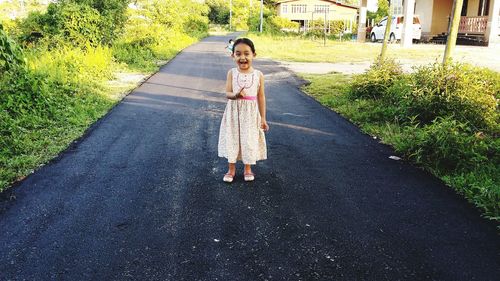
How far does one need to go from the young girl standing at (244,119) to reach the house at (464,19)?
19184mm

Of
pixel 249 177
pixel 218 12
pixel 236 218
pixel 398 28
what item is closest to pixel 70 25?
pixel 249 177

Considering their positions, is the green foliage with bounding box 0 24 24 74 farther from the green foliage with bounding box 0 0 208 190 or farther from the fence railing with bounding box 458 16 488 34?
the fence railing with bounding box 458 16 488 34

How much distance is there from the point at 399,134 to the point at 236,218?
3519 mm

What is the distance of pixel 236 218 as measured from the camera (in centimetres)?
365

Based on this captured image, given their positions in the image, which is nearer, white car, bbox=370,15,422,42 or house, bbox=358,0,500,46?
house, bbox=358,0,500,46

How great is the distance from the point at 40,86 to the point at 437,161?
670 centimetres

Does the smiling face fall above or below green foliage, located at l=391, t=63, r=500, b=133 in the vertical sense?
above

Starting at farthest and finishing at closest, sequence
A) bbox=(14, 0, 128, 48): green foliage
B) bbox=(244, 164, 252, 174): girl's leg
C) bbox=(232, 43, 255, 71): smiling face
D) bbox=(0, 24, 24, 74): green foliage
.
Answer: bbox=(14, 0, 128, 48): green foliage, bbox=(0, 24, 24, 74): green foliage, bbox=(244, 164, 252, 174): girl's leg, bbox=(232, 43, 255, 71): smiling face

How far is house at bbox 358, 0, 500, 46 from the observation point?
21.5 meters

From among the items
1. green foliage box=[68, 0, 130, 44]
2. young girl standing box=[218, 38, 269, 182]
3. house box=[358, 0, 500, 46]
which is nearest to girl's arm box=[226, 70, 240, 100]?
young girl standing box=[218, 38, 269, 182]

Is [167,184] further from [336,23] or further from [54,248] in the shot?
[336,23]

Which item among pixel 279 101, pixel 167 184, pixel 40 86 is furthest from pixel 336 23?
pixel 167 184

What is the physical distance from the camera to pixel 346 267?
9.52 ft

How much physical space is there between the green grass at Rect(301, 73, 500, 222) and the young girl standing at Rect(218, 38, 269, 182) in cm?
209
